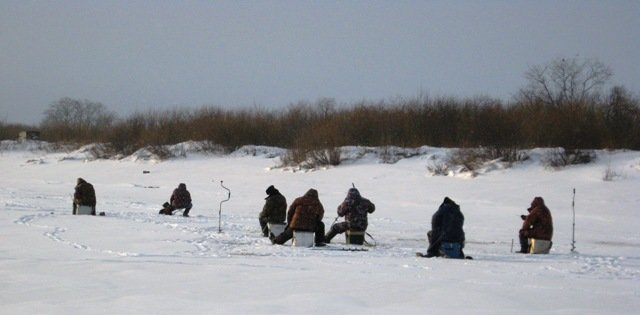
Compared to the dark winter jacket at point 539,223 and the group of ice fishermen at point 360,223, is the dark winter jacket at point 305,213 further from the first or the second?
the dark winter jacket at point 539,223

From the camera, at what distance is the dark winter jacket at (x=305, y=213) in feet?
55.9

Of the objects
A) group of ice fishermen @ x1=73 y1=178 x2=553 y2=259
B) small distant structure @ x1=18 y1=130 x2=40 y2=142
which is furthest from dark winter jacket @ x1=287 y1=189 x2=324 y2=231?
small distant structure @ x1=18 y1=130 x2=40 y2=142

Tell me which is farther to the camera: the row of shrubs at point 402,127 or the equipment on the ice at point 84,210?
the row of shrubs at point 402,127

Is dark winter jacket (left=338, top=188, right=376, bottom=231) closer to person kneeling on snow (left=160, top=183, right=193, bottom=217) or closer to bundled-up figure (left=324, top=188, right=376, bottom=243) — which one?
bundled-up figure (left=324, top=188, right=376, bottom=243)

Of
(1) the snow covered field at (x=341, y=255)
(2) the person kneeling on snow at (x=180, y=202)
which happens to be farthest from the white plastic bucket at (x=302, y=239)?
(2) the person kneeling on snow at (x=180, y=202)

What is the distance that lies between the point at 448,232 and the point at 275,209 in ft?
15.2

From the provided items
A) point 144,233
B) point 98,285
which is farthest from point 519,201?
point 98,285

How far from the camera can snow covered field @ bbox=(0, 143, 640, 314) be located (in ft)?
32.7

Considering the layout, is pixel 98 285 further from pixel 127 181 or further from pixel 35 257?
pixel 127 181

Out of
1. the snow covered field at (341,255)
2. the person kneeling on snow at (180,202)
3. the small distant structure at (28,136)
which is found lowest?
the snow covered field at (341,255)

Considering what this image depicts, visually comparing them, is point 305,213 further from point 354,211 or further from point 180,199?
point 180,199

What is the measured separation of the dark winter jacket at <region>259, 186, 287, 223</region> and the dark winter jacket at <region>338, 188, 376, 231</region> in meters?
1.63

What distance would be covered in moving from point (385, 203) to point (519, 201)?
468cm

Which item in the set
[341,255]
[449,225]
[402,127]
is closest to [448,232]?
[449,225]
